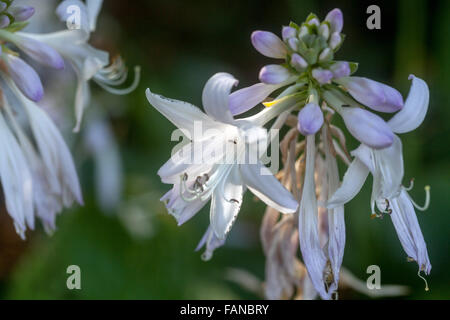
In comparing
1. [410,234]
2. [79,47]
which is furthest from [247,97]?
[79,47]

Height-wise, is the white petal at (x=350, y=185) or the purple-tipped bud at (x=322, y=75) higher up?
the purple-tipped bud at (x=322, y=75)

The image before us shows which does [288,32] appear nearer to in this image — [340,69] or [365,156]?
[340,69]

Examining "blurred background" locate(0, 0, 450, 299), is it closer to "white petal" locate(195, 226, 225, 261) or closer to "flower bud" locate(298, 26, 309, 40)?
"white petal" locate(195, 226, 225, 261)

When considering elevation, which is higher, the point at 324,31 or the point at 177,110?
the point at 324,31

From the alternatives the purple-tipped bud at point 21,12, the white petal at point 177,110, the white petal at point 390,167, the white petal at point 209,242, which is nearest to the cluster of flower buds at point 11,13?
the purple-tipped bud at point 21,12

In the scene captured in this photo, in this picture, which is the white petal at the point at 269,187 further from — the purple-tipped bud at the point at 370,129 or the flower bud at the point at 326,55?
the flower bud at the point at 326,55
